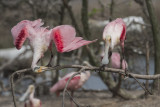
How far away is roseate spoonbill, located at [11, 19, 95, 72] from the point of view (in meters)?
0.59

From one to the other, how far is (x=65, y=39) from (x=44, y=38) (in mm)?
55

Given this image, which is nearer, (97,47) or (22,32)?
(22,32)

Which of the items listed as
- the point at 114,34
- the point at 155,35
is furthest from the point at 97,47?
the point at 114,34

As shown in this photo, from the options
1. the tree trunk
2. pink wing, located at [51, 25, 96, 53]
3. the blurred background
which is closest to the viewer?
pink wing, located at [51, 25, 96, 53]

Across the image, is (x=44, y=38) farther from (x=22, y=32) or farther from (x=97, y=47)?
(x=97, y=47)

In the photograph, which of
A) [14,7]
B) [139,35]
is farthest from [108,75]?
[14,7]

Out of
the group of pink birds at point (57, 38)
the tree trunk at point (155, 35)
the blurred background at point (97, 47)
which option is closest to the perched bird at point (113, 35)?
the group of pink birds at point (57, 38)

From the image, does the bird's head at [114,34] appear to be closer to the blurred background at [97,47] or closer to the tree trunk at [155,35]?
the tree trunk at [155,35]

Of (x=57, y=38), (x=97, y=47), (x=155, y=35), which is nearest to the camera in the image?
(x=57, y=38)

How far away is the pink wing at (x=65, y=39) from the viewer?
0.59m

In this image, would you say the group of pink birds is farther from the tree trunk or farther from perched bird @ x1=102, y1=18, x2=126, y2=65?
the tree trunk

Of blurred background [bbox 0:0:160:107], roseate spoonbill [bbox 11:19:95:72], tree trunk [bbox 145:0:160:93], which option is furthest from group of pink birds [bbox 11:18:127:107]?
blurred background [bbox 0:0:160:107]

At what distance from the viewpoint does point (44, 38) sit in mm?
Result: 613

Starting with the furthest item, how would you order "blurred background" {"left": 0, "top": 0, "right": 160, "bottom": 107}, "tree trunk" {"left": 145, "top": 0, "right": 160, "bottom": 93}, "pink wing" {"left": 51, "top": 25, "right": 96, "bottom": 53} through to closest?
1. "blurred background" {"left": 0, "top": 0, "right": 160, "bottom": 107}
2. "tree trunk" {"left": 145, "top": 0, "right": 160, "bottom": 93}
3. "pink wing" {"left": 51, "top": 25, "right": 96, "bottom": 53}
